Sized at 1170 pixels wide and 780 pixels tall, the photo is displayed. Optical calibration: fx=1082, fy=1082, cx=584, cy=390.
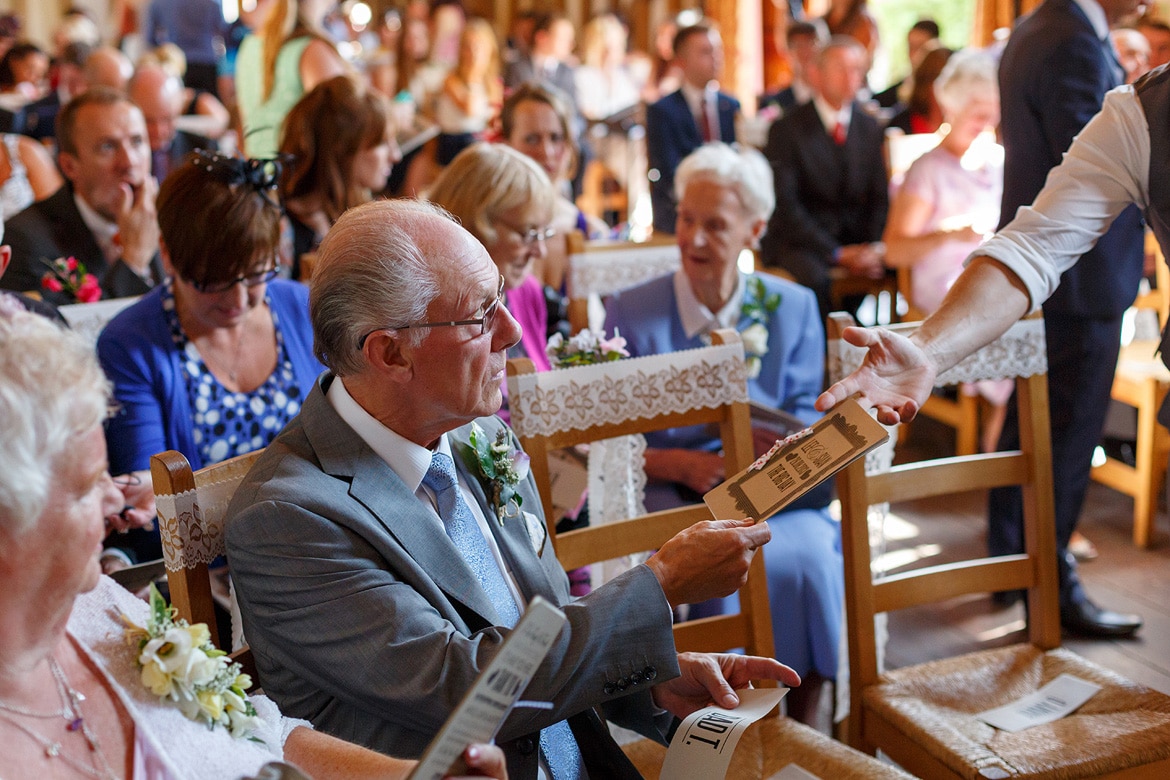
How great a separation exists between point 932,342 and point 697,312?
1216 millimetres

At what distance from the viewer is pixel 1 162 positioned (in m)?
4.22

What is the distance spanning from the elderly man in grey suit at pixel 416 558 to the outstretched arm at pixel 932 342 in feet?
1.37

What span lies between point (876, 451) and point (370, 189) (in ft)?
6.91

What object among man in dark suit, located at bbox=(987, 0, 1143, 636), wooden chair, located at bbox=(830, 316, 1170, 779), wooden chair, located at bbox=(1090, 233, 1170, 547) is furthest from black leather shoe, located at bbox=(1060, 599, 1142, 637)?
wooden chair, located at bbox=(830, 316, 1170, 779)

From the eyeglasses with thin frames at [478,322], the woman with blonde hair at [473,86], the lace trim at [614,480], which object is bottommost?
the lace trim at [614,480]

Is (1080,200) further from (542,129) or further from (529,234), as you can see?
(542,129)

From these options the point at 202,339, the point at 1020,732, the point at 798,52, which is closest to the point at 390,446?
the point at 202,339

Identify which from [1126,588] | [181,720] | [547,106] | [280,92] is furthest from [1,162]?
[1126,588]

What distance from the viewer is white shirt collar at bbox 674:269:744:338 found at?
9.93 ft

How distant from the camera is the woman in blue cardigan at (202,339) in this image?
231cm

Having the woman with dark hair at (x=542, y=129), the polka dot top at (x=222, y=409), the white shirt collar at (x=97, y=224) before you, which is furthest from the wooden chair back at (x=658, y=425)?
the white shirt collar at (x=97, y=224)

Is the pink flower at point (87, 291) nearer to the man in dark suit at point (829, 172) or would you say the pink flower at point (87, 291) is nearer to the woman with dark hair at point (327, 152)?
the woman with dark hair at point (327, 152)

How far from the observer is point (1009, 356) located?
7.25 feet

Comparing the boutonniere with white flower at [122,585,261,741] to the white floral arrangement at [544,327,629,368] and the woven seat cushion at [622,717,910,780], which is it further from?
the white floral arrangement at [544,327,629,368]
